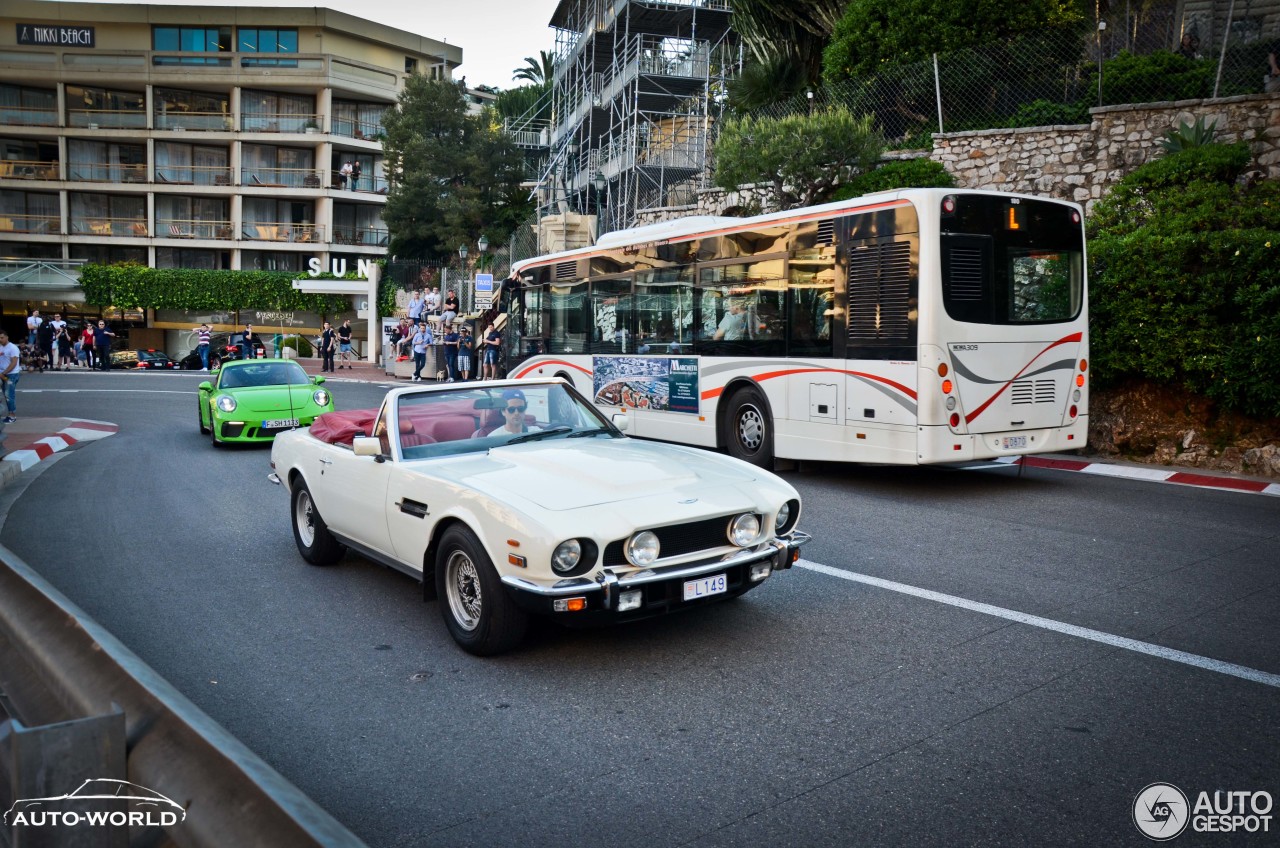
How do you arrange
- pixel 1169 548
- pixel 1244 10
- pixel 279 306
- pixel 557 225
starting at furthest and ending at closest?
pixel 279 306 < pixel 557 225 < pixel 1244 10 < pixel 1169 548

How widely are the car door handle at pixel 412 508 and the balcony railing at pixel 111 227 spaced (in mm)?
59459

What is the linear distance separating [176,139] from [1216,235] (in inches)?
2304

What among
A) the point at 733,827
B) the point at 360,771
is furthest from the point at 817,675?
the point at 360,771

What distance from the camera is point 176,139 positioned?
189 feet

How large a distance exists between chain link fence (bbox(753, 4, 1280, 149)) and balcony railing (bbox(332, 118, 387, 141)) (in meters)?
44.0

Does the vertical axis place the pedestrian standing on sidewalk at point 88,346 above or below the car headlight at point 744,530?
above

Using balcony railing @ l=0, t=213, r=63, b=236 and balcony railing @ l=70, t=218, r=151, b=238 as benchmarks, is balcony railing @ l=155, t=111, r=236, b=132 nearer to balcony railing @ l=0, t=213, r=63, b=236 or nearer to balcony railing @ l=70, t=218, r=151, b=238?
balcony railing @ l=70, t=218, r=151, b=238

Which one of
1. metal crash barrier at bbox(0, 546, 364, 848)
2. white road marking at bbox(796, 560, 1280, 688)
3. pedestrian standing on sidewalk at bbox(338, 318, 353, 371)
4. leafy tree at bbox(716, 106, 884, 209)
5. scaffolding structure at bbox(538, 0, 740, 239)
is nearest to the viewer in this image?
metal crash barrier at bbox(0, 546, 364, 848)

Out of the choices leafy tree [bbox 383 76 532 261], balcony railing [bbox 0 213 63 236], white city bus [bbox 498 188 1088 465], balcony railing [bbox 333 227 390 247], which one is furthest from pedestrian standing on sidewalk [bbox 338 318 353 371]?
white city bus [bbox 498 188 1088 465]

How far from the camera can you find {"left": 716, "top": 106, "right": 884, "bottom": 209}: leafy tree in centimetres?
1948

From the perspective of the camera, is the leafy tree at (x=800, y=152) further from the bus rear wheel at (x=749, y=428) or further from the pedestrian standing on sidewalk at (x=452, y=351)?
the pedestrian standing on sidewalk at (x=452, y=351)

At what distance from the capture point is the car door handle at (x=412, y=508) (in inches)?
219

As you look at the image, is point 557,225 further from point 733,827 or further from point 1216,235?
point 733,827

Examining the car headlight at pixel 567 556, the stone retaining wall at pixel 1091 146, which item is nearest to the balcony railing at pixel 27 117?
the stone retaining wall at pixel 1091 146
